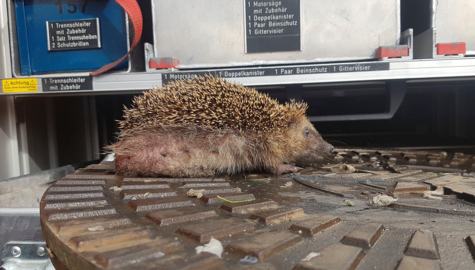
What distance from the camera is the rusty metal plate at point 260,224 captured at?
0.88 metres

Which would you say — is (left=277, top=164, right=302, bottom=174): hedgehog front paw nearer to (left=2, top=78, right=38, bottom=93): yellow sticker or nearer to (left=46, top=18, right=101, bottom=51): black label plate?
(left=46, top=18, right=101, bottom=51): black label plate

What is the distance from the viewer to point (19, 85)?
9.01ft

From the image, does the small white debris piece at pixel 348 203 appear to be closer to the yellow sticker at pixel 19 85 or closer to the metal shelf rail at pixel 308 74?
Result: the metal shelf rail at pixel 308 74

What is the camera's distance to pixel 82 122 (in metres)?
4.07

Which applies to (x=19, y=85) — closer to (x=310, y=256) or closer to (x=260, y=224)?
(x=260, y=224)

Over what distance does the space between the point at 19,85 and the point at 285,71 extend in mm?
2414

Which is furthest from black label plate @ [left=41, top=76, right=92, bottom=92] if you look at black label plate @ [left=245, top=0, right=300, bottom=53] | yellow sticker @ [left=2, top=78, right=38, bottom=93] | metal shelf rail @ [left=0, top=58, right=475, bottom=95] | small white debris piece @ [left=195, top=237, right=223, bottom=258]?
small white debris piece @ [left=195, top=237, right=223, bottom=258]

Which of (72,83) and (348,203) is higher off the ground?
(72,83)

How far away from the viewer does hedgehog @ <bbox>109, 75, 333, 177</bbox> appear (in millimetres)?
2115

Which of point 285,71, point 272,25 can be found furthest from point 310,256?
point 272,25

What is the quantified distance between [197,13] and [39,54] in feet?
5.19

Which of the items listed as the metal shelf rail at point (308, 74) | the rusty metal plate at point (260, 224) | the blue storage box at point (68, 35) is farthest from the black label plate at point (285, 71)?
the rusty metal plate at point (260, 224)

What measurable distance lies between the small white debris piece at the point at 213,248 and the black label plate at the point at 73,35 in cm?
252

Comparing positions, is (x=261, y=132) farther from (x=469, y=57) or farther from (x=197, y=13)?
(x=469, y=57)
